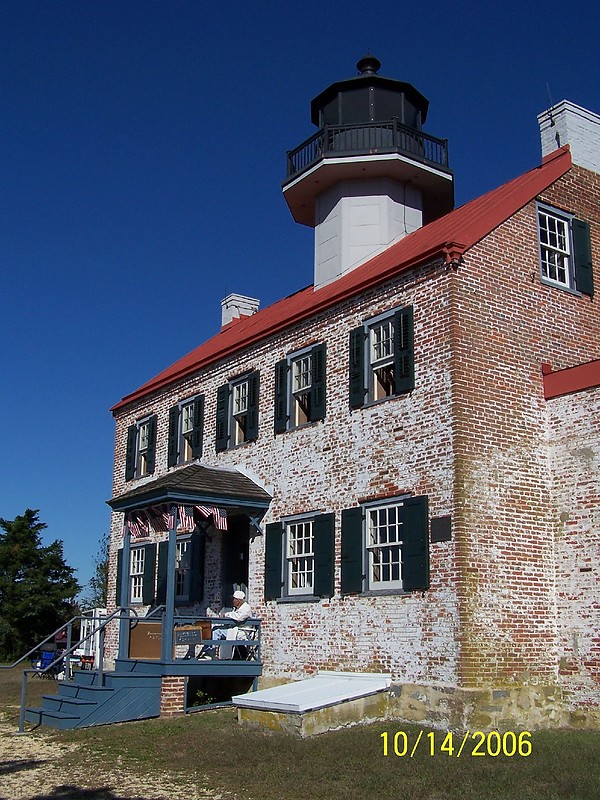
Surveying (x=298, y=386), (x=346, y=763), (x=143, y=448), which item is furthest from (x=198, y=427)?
(x=346, y=763)

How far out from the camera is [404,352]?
551 inches

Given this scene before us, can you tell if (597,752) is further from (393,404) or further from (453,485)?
(393,404)

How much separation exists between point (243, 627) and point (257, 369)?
4952mm

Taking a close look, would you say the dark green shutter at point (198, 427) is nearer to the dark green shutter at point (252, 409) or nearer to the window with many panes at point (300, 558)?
the dark green shutter at point (252, 409)

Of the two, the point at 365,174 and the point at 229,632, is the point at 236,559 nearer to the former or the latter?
the point at 229,632

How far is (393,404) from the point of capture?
14.1m

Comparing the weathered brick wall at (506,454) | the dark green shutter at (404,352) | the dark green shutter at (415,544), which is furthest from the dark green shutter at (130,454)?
the weathered brick wall at (506,454)

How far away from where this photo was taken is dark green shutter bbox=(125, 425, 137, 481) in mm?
21984

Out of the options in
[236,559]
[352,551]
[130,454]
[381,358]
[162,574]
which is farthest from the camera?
[130,454]

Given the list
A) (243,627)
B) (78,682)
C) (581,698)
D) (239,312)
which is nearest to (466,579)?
(581,698)

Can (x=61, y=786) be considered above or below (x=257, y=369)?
below

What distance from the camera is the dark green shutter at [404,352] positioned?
13.8 meters

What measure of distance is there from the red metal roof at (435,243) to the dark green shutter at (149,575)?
4.05 m

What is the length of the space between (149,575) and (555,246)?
1072 cm
